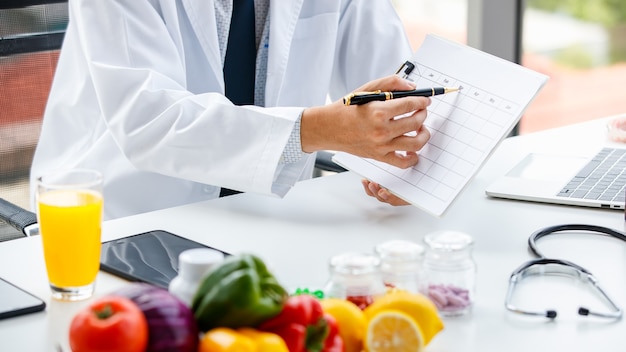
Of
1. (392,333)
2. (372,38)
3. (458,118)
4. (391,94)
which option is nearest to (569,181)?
(458,118)

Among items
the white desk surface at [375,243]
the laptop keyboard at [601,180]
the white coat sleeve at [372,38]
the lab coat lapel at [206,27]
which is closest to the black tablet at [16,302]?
the white desk surface at [375,243]

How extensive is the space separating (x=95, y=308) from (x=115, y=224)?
0.63 metres

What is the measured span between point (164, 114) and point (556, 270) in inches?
27.0

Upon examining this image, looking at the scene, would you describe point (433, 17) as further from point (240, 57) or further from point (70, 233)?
point (70, 233)

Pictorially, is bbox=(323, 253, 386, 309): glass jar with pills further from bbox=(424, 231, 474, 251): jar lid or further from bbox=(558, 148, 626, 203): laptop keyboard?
bbox=(558, 148, 626, 203): laptop keyboard

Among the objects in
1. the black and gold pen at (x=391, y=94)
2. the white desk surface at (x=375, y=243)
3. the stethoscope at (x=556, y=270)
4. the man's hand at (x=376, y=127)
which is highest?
the black and gold pen at (x=391, y=94)

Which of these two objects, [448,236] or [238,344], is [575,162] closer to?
[448,236]

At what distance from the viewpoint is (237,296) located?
2.61 ft

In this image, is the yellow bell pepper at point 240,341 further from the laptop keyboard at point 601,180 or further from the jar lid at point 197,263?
the laptop keyboard at point 601,180

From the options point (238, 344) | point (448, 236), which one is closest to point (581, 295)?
point (448, 236)

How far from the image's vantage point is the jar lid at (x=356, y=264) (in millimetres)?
951

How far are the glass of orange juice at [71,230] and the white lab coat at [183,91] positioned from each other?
1.34ft

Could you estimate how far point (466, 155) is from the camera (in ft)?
4.56

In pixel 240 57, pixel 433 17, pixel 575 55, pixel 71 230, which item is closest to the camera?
pixel 71 230
